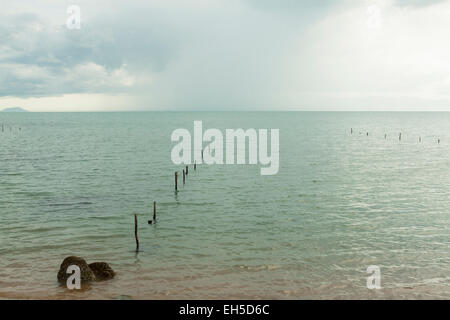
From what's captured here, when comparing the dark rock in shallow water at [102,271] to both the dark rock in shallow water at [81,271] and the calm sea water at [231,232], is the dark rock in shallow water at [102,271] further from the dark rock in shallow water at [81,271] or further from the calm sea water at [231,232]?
the calm sea water at [231,232]

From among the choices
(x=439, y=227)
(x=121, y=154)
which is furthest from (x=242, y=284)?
(x=121, y=154)

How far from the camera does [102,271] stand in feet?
67.6

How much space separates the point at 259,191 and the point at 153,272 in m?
22.7

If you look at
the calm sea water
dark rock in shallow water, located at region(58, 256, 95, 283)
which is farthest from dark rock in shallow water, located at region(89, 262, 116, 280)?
the calm sea water

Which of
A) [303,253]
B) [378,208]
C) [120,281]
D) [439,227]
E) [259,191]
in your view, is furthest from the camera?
[259,191]

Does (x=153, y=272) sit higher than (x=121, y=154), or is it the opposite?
(x=121, y=154)

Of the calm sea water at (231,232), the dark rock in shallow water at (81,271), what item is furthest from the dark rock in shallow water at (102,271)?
the calm sea water at (231,232)

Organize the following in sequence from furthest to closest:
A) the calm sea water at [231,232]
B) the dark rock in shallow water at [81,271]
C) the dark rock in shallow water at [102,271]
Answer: the dark rock in shallow water at [102,271] < the calm sea water at [231,232] < the dark rock in shallow water at [81,271]

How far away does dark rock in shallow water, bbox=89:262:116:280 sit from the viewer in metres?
20.5

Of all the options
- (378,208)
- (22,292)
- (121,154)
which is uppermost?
(121,154)

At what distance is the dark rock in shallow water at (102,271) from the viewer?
67.3ft

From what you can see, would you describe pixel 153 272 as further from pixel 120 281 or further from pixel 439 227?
pixel 439 227

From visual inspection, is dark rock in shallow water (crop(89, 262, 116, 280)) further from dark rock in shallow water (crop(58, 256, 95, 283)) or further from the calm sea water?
the calm sea water

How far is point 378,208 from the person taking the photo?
1400 inches
